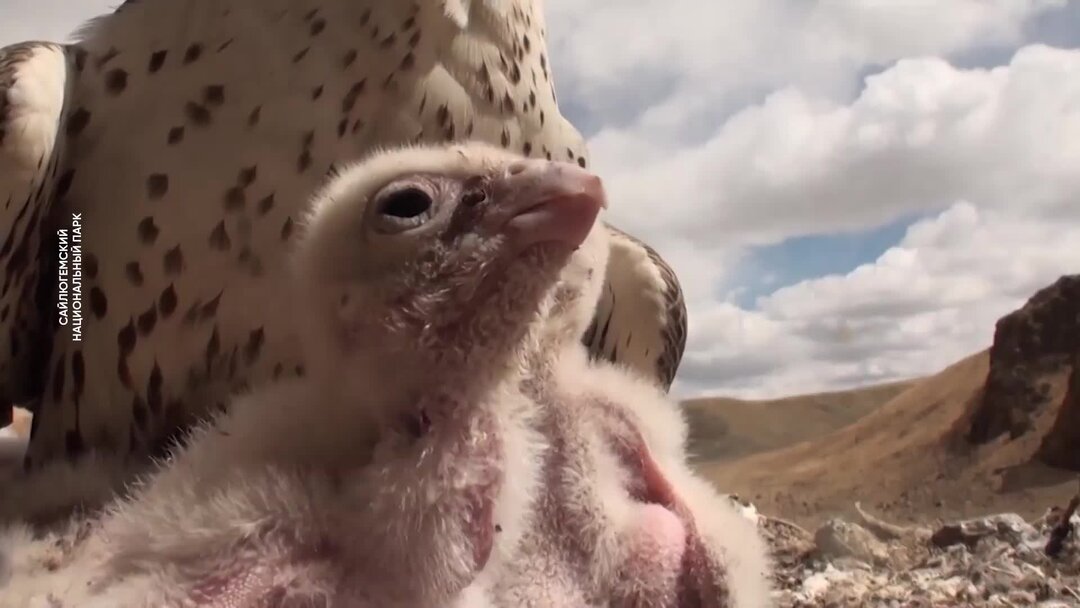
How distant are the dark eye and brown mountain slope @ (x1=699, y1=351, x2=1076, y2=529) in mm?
3146

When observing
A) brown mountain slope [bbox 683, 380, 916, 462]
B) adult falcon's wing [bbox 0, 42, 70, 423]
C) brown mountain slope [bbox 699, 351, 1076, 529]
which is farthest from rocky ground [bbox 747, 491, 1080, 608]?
brown mountain slope [bbox 683, 380, 916, 462]

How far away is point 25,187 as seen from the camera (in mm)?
1300

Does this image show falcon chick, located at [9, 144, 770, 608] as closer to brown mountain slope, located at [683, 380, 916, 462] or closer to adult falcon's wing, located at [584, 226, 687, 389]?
adult falcon's wing, located at [584, 226, 687, 389]

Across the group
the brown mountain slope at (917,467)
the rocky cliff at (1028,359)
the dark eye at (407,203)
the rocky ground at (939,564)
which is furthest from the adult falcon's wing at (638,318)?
the rocky cliff at (1028,359)

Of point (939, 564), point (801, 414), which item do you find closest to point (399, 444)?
point (939, 564)

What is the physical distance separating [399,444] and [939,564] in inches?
88.8

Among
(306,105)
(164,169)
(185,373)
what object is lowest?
(185,373)

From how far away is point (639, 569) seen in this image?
1.05m

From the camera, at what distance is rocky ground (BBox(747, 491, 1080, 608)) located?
2.39 m

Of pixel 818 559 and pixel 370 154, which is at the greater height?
pixel 370 154

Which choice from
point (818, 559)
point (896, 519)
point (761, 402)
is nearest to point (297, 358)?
point (818, 559)

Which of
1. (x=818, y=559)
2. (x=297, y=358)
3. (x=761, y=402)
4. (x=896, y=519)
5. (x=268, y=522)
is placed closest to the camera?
(x=268, y=522)

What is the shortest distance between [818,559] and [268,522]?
94.3 inches

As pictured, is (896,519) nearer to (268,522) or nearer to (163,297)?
(163,297)
